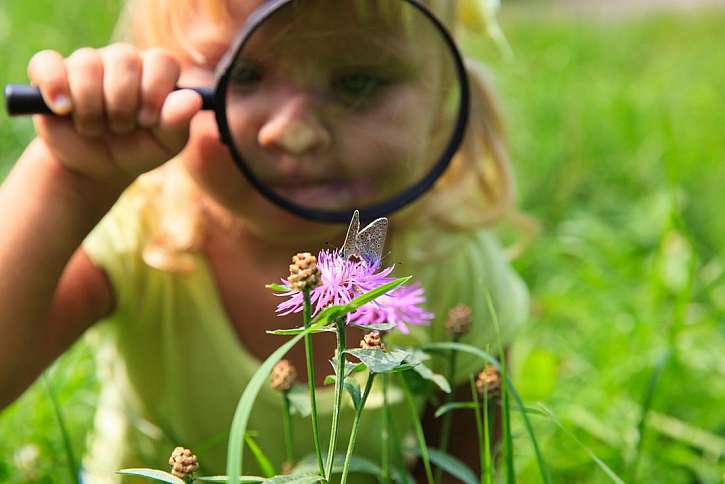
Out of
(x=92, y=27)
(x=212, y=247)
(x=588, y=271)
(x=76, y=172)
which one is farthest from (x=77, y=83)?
(x=92, y=27)

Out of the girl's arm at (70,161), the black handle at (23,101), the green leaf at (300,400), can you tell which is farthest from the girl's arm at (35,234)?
the green leaf at (300,400)

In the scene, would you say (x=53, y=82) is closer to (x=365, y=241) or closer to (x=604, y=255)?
(x=365, y=241)

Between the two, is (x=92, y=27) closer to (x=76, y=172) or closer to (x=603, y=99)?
(x=603, y=99)

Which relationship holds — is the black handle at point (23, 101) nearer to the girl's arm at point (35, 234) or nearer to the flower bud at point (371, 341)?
the girl's arm at point (35, 234)

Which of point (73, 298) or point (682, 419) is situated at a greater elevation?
point (73, 298)

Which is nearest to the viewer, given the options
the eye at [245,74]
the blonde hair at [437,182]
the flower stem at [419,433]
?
the flower stem at [419,433]

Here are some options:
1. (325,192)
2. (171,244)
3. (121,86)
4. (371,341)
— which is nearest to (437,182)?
(325,192)
